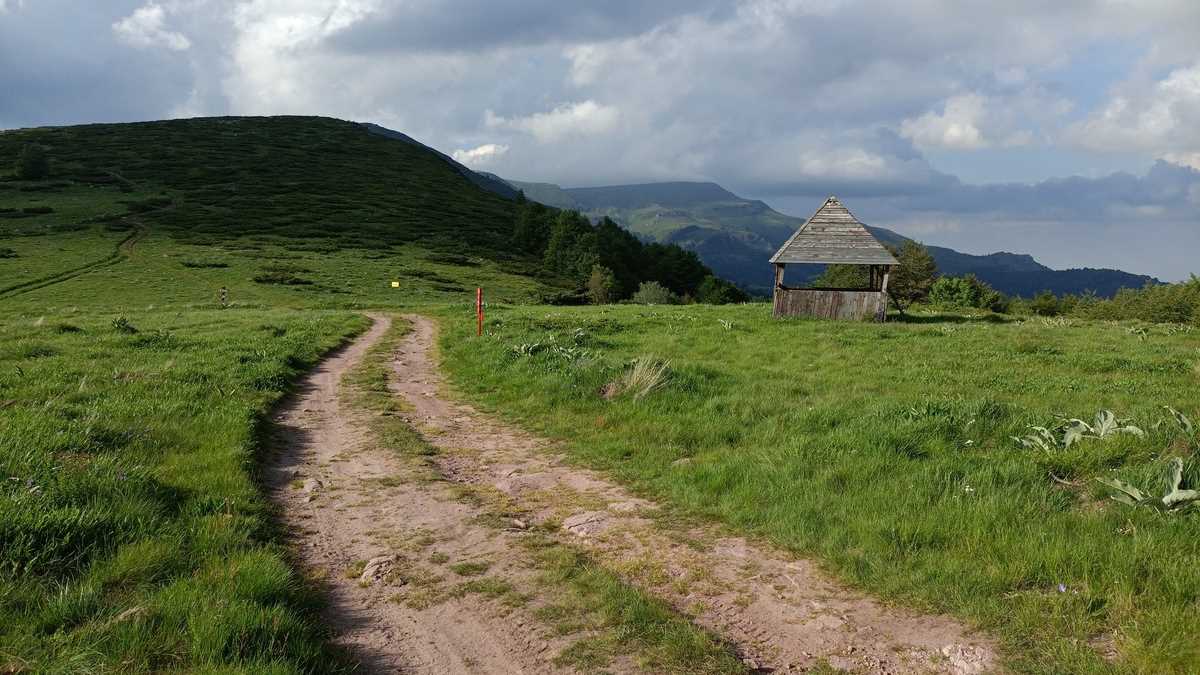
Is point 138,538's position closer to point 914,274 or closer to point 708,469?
point 708,469

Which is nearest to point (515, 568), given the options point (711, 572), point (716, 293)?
point (711, 572)

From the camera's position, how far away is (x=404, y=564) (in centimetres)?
557

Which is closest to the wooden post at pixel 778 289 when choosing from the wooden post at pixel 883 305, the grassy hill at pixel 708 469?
the wooden post at pixel 883 305

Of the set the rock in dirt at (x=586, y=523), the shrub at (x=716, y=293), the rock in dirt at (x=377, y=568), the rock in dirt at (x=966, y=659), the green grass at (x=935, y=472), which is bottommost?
the shrub at (x=716, y=293)

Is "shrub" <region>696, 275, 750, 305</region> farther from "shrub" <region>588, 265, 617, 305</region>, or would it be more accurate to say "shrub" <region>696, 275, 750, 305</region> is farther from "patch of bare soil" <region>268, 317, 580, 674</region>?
"patch of bare soil" <region>268, 317, 580, 674</region>

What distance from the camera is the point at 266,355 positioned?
1588cm

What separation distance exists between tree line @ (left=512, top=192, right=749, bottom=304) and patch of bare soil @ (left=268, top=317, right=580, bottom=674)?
201 ft

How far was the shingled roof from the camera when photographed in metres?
29.4

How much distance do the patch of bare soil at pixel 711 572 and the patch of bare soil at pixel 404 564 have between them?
0.20 ft

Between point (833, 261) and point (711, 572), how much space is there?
2665cm

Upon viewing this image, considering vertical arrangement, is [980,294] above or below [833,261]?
below

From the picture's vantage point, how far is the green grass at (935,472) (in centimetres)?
449

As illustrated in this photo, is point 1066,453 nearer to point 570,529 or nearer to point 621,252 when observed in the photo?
point 570,529

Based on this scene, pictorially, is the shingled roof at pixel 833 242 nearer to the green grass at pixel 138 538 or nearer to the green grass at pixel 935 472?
the green grass at pixel 935 472
